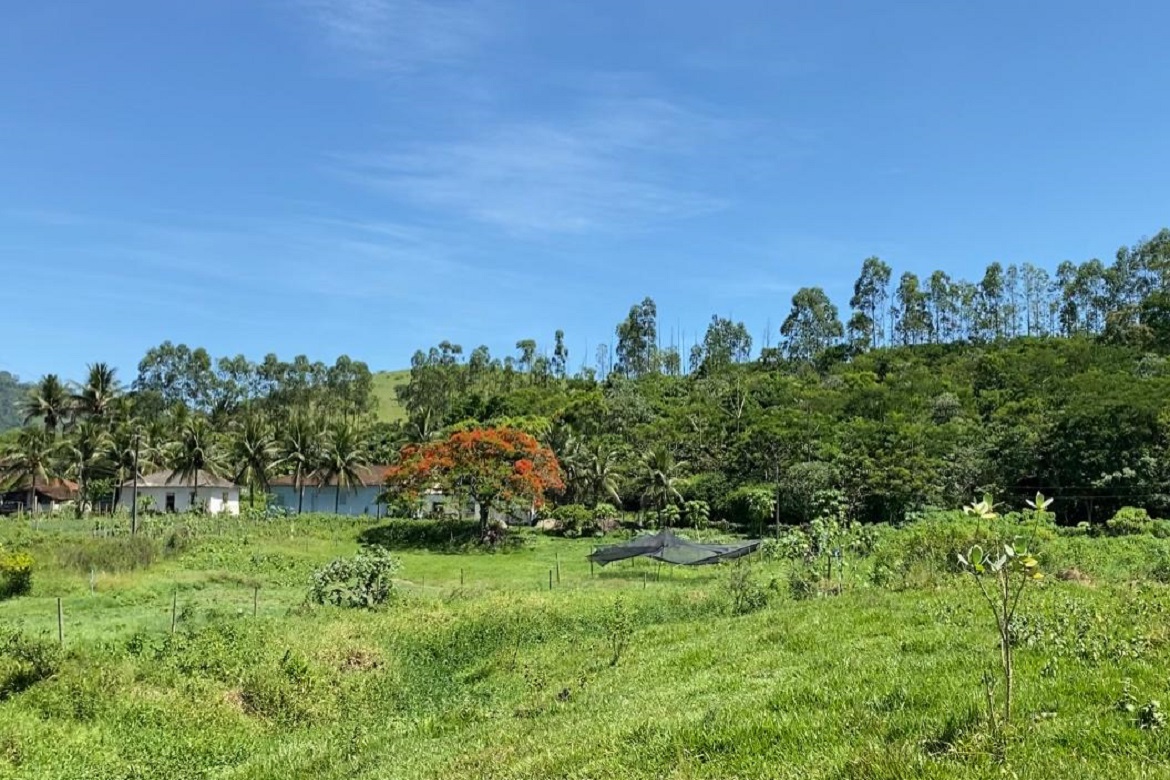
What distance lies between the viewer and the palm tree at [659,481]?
2176 inches

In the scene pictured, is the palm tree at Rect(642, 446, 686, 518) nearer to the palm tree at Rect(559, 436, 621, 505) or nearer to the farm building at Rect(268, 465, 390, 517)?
the palm tree at Rect(559, 436, 621, 505)

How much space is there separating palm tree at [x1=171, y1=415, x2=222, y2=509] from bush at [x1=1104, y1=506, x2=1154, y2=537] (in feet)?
187

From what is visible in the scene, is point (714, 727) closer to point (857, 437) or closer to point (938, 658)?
point (938, 658)

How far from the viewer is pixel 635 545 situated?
99.3 feet

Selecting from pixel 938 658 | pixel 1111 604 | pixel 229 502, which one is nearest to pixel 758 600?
pixel 1111 604

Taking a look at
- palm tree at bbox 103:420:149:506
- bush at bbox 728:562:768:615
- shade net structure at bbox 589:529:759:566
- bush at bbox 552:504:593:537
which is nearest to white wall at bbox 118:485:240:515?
palm tree at bbox 103:420:149:506

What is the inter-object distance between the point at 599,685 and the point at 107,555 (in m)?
25.3

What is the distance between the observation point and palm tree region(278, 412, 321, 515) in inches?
2480

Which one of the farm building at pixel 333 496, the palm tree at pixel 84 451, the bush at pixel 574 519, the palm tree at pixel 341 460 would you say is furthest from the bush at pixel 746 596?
the farm building at pixel 333 496

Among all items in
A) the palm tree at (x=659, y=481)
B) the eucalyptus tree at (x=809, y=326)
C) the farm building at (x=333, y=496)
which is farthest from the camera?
the eucalyptus tree at (x=809, y=326)

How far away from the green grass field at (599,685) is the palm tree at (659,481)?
32285mm

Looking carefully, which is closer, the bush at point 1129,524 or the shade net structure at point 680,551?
the shade net structure at point 680,551

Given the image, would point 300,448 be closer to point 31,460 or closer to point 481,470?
point 31,460

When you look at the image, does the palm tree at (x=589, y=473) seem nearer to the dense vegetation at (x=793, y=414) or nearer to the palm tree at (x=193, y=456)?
the dense vegetation at (x=793, y=414)
